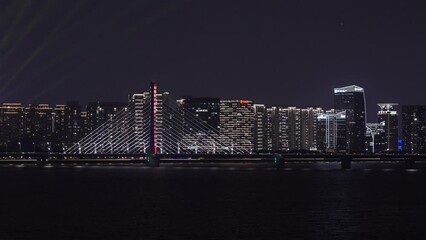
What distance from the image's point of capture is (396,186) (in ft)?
282

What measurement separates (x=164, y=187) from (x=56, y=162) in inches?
3845

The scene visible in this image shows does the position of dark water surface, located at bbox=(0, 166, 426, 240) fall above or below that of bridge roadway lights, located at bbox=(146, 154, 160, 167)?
below

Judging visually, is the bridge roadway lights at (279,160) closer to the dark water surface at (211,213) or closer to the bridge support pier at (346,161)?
the bridge support pier at (346,161)

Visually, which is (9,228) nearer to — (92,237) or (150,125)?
(92,237)

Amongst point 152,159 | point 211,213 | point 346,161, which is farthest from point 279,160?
point 211,213

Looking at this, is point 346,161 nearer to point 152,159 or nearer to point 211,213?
point 152,159

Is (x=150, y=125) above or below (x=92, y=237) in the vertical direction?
above

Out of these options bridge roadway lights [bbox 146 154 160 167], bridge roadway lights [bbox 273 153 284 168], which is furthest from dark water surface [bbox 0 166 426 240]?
bridge roadway lights [bbox 273 153 284 168]

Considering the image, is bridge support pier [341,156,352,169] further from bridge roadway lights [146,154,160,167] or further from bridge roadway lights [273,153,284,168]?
bridge roadway lights [146,154,160,167]

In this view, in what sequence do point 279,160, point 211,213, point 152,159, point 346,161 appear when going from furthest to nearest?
1. point 346,161
2. point 279,160
3. point 152,159
4. point 211,213

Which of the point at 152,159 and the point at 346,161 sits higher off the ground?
the point at 152,159

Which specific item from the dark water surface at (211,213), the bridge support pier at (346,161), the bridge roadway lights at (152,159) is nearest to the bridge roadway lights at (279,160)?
the bridge support pier at (346,161)

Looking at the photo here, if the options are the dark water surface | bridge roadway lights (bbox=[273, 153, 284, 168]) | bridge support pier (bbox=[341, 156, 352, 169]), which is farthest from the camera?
bridge support pier (bbox=[341, 156, 352, 169])

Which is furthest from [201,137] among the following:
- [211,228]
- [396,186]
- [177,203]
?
[211,228]
